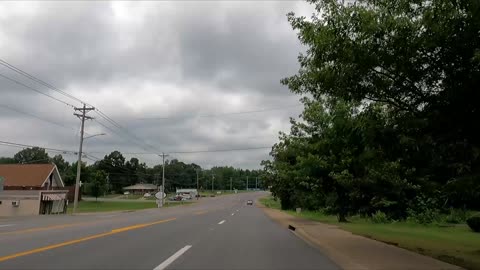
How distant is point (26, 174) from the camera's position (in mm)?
77250

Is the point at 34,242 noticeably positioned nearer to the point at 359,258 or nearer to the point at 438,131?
the point at 359,258

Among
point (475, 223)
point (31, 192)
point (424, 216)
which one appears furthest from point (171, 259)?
point (31, 192)

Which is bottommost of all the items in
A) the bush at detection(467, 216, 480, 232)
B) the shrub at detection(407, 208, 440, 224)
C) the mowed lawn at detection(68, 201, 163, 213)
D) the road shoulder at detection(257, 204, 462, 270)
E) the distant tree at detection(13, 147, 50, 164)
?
the road shoulder at detection(257, 204, 462, 270)

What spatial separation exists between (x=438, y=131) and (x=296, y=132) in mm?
28828

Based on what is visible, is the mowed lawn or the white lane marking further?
the mowed lawn

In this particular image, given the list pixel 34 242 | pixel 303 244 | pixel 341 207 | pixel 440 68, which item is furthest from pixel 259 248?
pixel 341 207

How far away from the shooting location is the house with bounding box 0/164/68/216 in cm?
6206

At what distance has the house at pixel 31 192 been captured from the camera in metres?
62.1

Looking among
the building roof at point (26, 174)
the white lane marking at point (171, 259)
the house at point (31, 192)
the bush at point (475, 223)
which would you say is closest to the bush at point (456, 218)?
the bush at point (475, 223)

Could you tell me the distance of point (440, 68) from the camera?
1122cm

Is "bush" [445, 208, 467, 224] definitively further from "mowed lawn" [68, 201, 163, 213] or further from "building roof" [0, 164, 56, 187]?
"building roof" [0, 164, 56, 187]

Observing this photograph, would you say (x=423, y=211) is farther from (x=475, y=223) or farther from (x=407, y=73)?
(x=407, y=73)

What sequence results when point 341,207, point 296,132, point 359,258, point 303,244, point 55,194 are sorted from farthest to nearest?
point 55,194, point 296,132, point 341,207, point 303,244, point 359,258

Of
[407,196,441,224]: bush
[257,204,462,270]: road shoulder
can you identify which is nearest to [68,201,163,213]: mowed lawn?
[407,196,441,224]: bush
